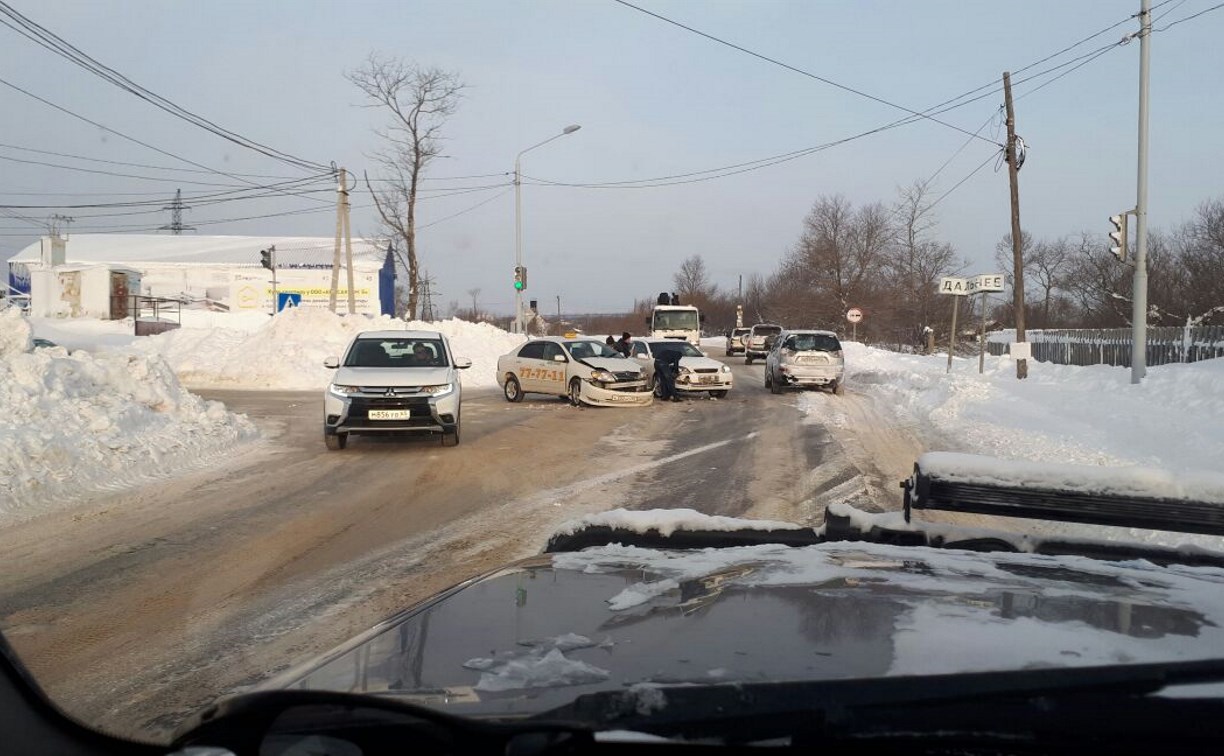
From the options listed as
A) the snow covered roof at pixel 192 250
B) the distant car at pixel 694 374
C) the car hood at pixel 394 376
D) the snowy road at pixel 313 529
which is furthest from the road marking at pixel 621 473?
the snow covered roof at pixel 192 250

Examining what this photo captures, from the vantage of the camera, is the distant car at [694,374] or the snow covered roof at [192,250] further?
the snow covered roof at [192,250]

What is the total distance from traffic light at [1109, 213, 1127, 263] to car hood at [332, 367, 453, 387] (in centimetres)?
1562

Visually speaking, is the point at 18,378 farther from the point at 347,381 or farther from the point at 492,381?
the point at 492,381

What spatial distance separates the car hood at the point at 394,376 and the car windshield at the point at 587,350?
7.93 m

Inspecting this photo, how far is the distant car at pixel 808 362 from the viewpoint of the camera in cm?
2458

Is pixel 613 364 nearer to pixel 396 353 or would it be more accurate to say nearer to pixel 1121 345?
pixel 396 353

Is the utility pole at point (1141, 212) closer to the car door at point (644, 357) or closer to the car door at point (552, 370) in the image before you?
the car door at point (644, 357)

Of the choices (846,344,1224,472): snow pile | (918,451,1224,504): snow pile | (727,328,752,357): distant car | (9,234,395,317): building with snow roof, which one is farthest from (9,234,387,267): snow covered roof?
(918,451,1224,504): snow pile

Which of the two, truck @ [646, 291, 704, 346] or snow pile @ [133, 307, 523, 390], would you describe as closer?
snow pile @ [133, 307, 523, 390]

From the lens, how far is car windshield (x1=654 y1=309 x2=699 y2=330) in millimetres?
39188

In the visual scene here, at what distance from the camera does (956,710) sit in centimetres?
176

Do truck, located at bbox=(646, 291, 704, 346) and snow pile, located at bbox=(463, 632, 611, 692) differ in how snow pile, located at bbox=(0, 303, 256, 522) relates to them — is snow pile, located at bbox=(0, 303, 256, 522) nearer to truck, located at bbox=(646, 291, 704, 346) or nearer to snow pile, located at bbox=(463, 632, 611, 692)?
snow pile, located at bbox=(463, 632, 611, 692)

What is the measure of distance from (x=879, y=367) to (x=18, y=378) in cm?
2818

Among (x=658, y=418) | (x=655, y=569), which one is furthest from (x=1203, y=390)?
(x=655, y=569)
